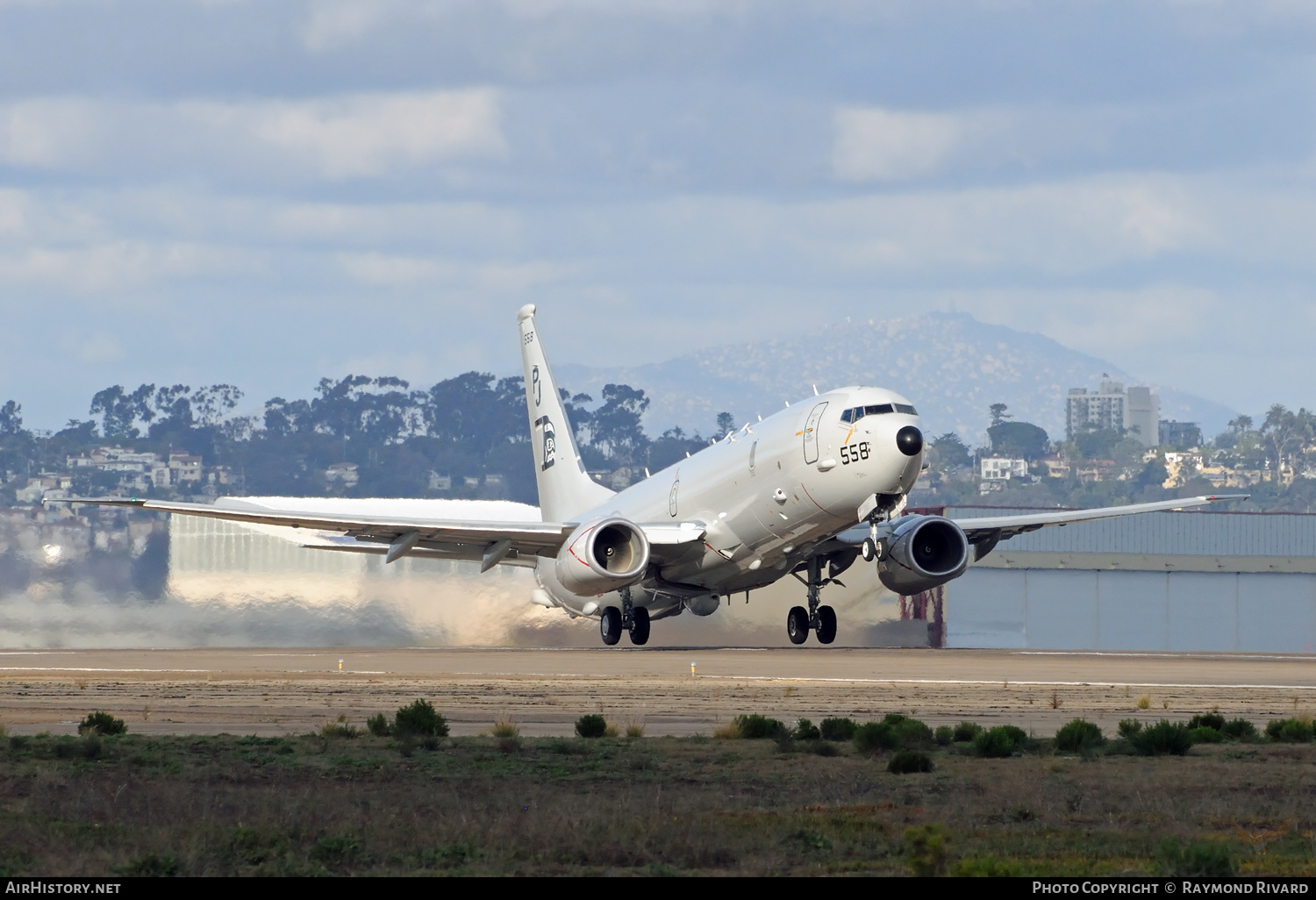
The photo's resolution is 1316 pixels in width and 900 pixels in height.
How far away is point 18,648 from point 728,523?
26446 mm

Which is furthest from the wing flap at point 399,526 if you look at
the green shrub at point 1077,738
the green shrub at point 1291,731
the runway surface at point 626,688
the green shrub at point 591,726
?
the green shrub at point 1291,731

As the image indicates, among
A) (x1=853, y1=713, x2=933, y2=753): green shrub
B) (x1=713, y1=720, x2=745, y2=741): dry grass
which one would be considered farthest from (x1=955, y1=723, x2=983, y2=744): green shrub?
(x1=713, y1=720, x2=745, y2=741): dry grass

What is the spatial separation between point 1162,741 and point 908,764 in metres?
4.38

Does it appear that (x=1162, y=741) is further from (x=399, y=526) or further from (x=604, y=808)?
(x=399, y=526)

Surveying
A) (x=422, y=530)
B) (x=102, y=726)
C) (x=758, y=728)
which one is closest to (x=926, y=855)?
(x=758, y=728)

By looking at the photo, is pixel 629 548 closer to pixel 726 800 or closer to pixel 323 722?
pixel 323 722

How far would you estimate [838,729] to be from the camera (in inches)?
976

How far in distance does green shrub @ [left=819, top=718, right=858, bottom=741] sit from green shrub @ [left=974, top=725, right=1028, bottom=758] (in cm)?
187

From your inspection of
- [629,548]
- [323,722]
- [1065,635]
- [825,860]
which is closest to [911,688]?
A: [629,548]

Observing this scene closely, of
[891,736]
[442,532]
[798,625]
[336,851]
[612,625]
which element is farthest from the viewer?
[612,625]

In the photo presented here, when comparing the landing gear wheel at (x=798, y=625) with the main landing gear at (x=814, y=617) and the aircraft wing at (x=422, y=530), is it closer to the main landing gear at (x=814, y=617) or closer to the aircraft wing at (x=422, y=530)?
the main landing gear at (x=814, y=617)

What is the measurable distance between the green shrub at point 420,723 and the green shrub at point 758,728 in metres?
4.13

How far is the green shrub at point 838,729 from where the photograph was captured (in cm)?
2447

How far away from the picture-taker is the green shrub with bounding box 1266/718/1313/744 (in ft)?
81.5
